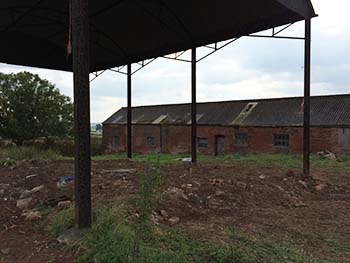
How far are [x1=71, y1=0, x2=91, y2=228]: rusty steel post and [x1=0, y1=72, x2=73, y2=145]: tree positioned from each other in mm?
23470

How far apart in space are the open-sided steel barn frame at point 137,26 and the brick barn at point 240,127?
1230 cm

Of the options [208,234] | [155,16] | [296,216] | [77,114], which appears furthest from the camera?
[155,16]

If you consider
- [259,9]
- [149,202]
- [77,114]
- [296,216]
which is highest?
[259,9]

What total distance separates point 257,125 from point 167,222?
63.7 feet

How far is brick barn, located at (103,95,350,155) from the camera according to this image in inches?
816

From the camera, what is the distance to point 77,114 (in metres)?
4.04

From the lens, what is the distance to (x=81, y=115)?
159 inches

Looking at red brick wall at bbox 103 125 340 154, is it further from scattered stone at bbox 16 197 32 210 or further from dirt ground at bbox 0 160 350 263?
scattered stone at bbox 16 197 32 210

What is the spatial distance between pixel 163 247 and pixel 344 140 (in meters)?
19.4

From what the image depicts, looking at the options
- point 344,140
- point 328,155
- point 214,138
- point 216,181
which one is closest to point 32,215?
point 216,181

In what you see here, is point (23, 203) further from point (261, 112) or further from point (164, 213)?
point (261, 112)

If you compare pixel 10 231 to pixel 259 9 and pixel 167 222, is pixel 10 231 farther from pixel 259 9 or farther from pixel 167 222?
pixel 259 9

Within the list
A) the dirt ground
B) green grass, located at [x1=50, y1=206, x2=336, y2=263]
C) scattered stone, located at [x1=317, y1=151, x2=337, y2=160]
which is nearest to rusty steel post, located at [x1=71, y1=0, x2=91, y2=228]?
green grass, located at [x1=50, y1=206, x2=336, y2=263]

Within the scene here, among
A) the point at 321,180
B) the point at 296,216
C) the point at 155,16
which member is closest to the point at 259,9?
the point at 155,16
